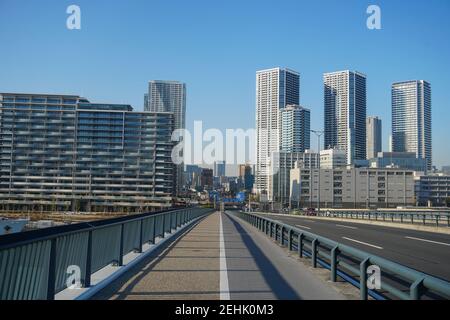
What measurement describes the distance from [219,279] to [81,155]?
498 ft

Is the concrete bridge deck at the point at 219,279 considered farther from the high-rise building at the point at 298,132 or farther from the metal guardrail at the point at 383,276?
the high-rise building at the point at 298,132

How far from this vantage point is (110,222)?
11.2 m

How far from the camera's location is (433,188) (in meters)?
181

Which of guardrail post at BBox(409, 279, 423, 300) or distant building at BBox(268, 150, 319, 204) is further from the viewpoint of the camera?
distant building at BBox(268, 150, 319, 204)

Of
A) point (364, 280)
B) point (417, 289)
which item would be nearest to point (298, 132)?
point (364, 280)

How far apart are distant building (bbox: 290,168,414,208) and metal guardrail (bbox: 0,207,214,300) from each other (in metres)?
136

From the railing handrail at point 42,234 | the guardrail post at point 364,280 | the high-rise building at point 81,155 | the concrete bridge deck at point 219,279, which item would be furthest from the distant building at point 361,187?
the guardrail post at point 364,280

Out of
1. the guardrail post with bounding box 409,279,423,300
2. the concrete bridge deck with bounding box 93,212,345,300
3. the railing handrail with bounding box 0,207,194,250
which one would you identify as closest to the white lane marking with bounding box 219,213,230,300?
the concrete bridge deck with bounding box 93,212,345,300

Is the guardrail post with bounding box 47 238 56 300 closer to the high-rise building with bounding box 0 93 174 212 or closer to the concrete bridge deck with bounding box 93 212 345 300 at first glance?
the concrete bridge deck with bounding box 93 212 345 300

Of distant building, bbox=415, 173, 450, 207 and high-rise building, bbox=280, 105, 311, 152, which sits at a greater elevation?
high-rise building, bbox=280, 105, 311, 152

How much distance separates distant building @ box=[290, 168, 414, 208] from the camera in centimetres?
14575

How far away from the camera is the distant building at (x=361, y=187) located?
146 m

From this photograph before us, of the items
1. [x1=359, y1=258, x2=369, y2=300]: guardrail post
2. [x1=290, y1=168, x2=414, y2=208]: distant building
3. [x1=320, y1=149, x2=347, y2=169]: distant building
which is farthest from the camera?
[x1=320, y1=149, x2=347, y2=169]: distant building

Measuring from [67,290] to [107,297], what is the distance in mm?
885
